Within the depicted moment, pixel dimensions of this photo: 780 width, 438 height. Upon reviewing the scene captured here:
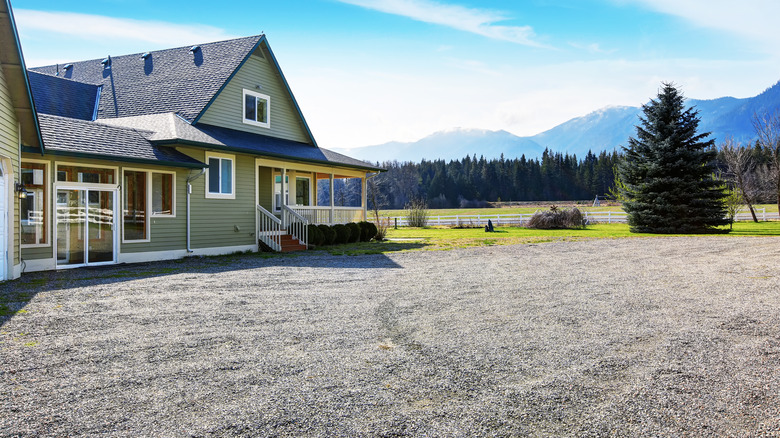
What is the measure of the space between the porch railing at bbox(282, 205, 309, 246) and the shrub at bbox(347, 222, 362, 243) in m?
2.68

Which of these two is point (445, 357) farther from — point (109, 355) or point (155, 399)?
point (109, 355)

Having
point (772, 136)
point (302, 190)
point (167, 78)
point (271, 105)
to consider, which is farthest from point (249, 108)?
point (772, 136)

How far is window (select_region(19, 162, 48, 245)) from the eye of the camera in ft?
36.0

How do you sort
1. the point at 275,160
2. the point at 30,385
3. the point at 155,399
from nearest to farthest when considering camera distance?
the point at 155,399, the point at 30,385, the point at 275,160

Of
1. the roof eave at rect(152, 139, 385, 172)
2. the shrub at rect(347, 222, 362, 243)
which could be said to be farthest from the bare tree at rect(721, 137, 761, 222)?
the roof eave at rect(152, 139, 385, 172)

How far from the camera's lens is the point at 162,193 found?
13.9 meters

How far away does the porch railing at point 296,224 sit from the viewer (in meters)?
17.4

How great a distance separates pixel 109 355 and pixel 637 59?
26533 millimetres

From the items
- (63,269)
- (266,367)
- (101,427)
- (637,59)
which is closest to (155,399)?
(101,427)

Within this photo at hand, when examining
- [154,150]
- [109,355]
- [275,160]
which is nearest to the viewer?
[109,355]

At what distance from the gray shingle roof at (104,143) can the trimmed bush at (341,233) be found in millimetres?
6470

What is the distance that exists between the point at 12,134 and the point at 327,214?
11195 millimetres

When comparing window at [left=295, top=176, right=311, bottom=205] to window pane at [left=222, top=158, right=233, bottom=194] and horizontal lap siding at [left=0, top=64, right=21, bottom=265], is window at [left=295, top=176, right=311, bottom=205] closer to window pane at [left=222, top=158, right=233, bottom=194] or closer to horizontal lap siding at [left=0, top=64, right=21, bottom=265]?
window pane at [left=222, top=158, right=233, bottom=194]

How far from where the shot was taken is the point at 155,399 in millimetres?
3799
